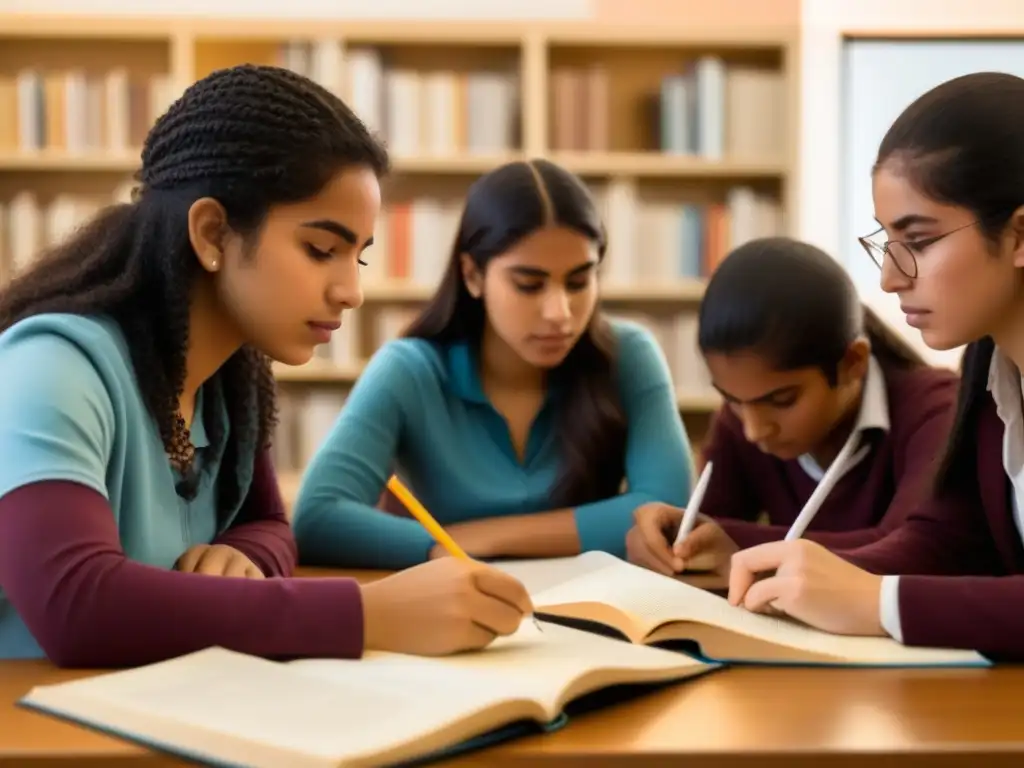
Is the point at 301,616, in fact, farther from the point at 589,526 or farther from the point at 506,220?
the point at 506,220

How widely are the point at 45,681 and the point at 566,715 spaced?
357 mm

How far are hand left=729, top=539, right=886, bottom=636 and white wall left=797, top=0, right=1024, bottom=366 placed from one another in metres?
2.60

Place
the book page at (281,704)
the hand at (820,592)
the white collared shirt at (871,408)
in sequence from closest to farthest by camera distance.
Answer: the book page at (281,704) → the hand at (820,592) → the white collared shirt at (871,408)

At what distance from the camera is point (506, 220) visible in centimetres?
157

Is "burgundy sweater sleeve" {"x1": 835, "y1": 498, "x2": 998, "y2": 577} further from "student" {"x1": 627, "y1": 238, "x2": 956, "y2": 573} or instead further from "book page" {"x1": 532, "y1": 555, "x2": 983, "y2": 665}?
"book page" {"x1": 532, "y1": 555, "x2": 983, "y2": 665}

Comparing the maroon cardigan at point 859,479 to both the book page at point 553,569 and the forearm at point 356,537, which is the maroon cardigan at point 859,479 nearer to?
the book page at point 553,569

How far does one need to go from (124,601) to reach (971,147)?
769mm

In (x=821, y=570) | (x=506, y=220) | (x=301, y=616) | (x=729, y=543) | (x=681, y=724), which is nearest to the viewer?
(x=681, y=724)

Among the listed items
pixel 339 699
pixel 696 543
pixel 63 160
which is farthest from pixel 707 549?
pixel 63 160

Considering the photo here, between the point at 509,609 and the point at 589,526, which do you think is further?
the point at 589,526

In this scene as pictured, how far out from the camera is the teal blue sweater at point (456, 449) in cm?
149

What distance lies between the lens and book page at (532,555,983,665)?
0.82m

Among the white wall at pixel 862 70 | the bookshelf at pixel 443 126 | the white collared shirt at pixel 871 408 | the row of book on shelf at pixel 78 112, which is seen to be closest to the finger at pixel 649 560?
the white collared shirt at pixel 871 408

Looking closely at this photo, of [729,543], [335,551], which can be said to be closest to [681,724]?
[729,543]
